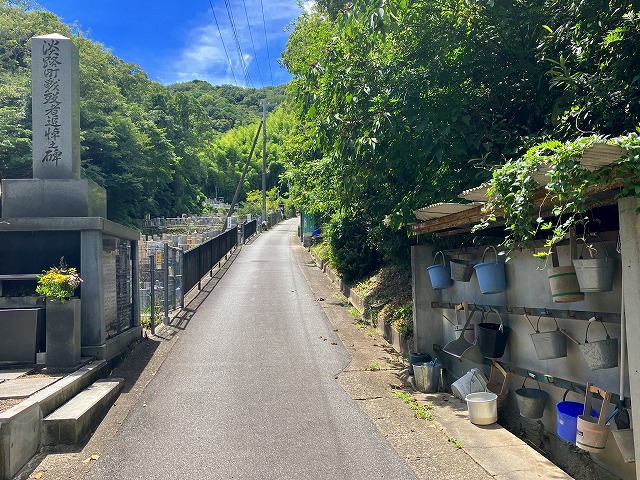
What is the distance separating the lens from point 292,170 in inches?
719

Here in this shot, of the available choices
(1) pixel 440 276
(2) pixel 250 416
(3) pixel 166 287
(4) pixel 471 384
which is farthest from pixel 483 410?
(3) pixel 166 287

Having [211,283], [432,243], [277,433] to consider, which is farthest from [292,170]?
[277,433]

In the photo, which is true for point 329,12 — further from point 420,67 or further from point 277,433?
point 277,433

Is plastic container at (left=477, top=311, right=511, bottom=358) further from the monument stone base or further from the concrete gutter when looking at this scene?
the monument stone base

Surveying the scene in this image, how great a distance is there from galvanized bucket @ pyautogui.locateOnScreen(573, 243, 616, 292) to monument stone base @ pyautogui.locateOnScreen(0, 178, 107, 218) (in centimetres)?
698

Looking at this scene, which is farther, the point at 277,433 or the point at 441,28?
the point at 441,28

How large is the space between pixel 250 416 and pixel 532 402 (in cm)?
310

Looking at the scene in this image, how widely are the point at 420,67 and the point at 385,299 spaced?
17.8 ft

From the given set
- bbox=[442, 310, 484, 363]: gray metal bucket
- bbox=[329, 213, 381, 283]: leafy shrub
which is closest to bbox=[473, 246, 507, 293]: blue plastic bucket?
bbox=[442, 310, 484, 363]: gray metal bucket

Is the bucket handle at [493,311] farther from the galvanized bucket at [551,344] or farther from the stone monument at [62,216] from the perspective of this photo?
the stone monument at [62,216]

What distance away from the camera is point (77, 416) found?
219 inches

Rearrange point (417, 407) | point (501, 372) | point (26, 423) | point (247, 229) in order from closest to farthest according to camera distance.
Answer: point (26, 423), point (501, 372), point (417, 407), point (247, 229)

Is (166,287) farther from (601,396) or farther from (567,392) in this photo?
(601,396)

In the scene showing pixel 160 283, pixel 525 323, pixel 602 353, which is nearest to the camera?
pixel 602 353
